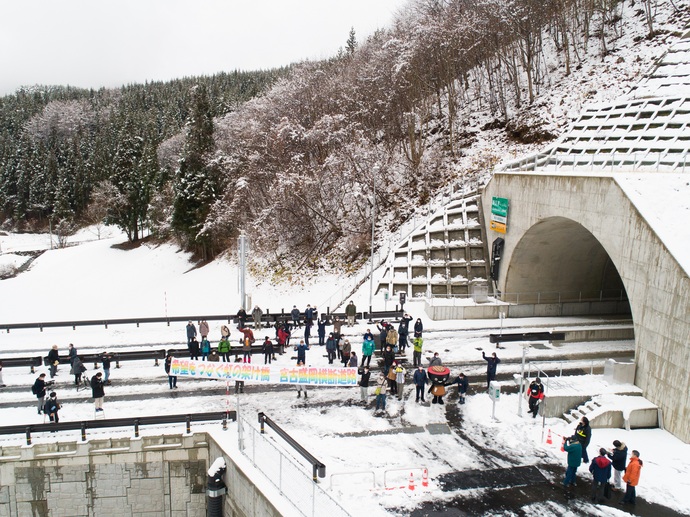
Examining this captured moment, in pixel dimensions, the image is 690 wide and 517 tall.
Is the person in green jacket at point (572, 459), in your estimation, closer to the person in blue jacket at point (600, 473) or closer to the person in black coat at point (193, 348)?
the person in blue jacket at point (600, 473)

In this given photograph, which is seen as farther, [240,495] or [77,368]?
[77,368]

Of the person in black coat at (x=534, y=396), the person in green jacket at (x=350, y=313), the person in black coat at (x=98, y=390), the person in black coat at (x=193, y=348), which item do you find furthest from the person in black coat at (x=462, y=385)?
the person in black coat at (x=98, y=390)

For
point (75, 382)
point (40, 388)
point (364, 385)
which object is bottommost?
point (75, 382)

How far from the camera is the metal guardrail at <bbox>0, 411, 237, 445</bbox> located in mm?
13953

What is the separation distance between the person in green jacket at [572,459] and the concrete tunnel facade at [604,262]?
180 inches

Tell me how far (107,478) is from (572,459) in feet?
40.3

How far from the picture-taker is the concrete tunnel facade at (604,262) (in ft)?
49.6

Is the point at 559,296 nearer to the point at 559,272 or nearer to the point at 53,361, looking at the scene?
the point at 559,272

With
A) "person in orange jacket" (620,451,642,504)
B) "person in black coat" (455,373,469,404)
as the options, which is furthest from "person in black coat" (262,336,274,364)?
"person in orange jacket" (620,451,642,504)

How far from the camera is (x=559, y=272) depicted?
26797 mm

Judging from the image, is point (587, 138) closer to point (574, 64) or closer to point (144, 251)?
point (574, 64)

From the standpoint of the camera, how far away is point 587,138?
31.4 m

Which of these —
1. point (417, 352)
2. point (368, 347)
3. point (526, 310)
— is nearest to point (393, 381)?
point (368, 347)

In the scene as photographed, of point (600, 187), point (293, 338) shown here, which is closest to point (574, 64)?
point (600, 187)
